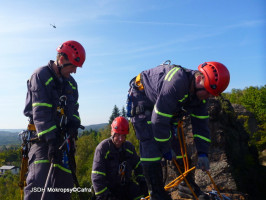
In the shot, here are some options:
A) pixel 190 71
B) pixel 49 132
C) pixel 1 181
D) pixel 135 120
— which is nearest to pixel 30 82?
pixel 49 132

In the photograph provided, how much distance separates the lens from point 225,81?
124 inches

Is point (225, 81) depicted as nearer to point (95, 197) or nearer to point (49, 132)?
point (49, 132)

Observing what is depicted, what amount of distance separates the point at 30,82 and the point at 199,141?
309 cm

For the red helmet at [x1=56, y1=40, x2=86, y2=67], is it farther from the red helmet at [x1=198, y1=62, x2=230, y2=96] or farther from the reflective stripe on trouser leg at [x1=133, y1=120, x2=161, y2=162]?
the red helmet at [x1=198, y1=62, x2=230, y2=96]

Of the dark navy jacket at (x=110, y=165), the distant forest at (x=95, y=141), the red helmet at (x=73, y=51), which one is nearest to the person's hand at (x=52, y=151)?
the red helmet at (x=73, y=51)

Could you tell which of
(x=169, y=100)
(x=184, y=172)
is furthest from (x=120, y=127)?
(x=169, y=100)

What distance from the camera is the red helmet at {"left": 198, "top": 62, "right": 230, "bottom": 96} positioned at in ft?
10.1

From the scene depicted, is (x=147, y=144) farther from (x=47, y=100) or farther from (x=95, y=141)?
(x=95, y=141)

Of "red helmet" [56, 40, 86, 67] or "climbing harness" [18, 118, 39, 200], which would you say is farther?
"red helmet" [56, 40, 86, 67]

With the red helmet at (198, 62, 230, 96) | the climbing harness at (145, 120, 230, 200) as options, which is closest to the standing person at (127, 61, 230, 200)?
the red helmet at (198, 62, 230, 96)

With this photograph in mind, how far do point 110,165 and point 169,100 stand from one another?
8.74 feet

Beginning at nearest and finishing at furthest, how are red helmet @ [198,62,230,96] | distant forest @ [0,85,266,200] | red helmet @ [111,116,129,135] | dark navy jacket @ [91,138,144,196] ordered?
red helmet @ [198,62,230,96] → dark navy jacket @ [91,138,144,196] → red helmet @ [111,116,129,135] → distant forest @ [0,85,266,200]

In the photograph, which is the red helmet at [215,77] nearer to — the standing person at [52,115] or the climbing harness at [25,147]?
the standing person at [52,115]

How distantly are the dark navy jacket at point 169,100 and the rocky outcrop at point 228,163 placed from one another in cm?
193
